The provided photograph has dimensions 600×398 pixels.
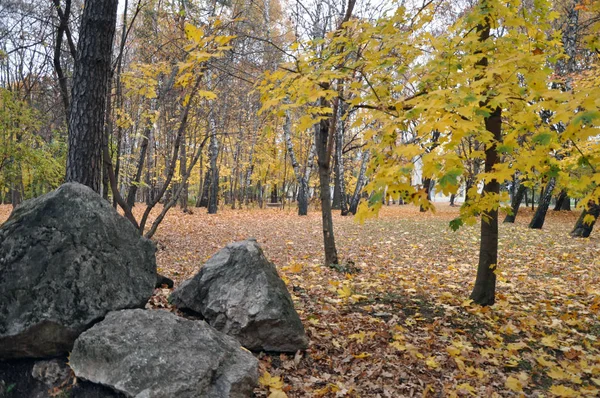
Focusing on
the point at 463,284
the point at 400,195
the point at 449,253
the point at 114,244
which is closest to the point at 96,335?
the point at 114,244

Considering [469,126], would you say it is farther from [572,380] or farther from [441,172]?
[572,380]

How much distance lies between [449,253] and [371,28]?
5.99 m

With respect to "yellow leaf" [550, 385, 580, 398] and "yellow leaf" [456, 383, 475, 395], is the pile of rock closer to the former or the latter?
"yellow leaf" [456, 383, 475, 395]

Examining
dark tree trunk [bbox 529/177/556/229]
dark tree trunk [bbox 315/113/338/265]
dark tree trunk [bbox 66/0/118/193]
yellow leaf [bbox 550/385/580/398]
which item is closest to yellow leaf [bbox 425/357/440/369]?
yellow leaf [bbox 550/385/580/398]

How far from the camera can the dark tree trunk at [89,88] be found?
14.2ft

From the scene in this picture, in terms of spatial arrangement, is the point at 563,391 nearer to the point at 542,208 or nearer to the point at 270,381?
the point at 270,381

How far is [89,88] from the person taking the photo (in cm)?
442

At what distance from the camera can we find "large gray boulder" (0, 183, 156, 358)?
286cm

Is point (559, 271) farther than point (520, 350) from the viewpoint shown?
Yes

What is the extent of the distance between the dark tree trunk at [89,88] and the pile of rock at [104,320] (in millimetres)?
1228

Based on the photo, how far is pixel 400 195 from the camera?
9.27 feet

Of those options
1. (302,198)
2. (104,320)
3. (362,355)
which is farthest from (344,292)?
(302,198)

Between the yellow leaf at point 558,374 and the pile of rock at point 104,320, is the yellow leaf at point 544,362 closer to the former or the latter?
the yellow leaf at point 558,374

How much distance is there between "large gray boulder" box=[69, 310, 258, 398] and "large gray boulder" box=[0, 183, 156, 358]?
0.26 m
